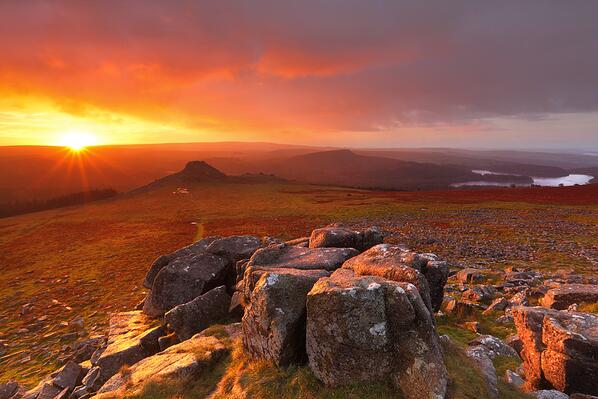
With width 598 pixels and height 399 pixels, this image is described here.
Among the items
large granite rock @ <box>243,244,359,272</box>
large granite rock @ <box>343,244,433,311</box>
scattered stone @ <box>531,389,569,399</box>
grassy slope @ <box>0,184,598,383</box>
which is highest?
large granite rock @ <box>343,244,433,311</box>

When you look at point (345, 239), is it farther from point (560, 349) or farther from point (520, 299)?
point (560, 349)

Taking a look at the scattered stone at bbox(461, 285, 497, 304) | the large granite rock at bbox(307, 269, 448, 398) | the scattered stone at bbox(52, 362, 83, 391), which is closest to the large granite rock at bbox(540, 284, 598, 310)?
the scattered stone at bbox(461, 285, 497, 304)

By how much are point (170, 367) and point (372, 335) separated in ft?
25.0

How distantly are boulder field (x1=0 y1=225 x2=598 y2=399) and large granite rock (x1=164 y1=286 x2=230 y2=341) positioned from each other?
50 millimetres

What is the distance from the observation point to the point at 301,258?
659 inches

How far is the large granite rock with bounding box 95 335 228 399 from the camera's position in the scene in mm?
11406

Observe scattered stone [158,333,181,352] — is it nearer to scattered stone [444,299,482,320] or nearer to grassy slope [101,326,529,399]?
grassy slope [101,326,529,399]

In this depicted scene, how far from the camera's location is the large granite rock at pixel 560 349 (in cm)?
1023

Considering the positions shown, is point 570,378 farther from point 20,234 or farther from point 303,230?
point 20,234

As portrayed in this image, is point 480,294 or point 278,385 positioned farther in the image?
point 480,294

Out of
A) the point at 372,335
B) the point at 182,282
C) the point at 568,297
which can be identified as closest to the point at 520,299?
the point at 568,297

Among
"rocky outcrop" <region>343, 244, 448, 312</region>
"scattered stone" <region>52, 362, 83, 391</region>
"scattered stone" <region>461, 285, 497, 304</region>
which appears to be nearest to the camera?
"rocky outcrop" <region>343, 244, 448, 312</region>

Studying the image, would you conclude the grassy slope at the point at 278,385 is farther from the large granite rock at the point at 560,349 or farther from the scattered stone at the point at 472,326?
the scattered stone at the point at 472,326

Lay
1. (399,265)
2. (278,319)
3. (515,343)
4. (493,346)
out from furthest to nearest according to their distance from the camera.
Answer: (515,343), (493,346), (399,265), (278,319)
